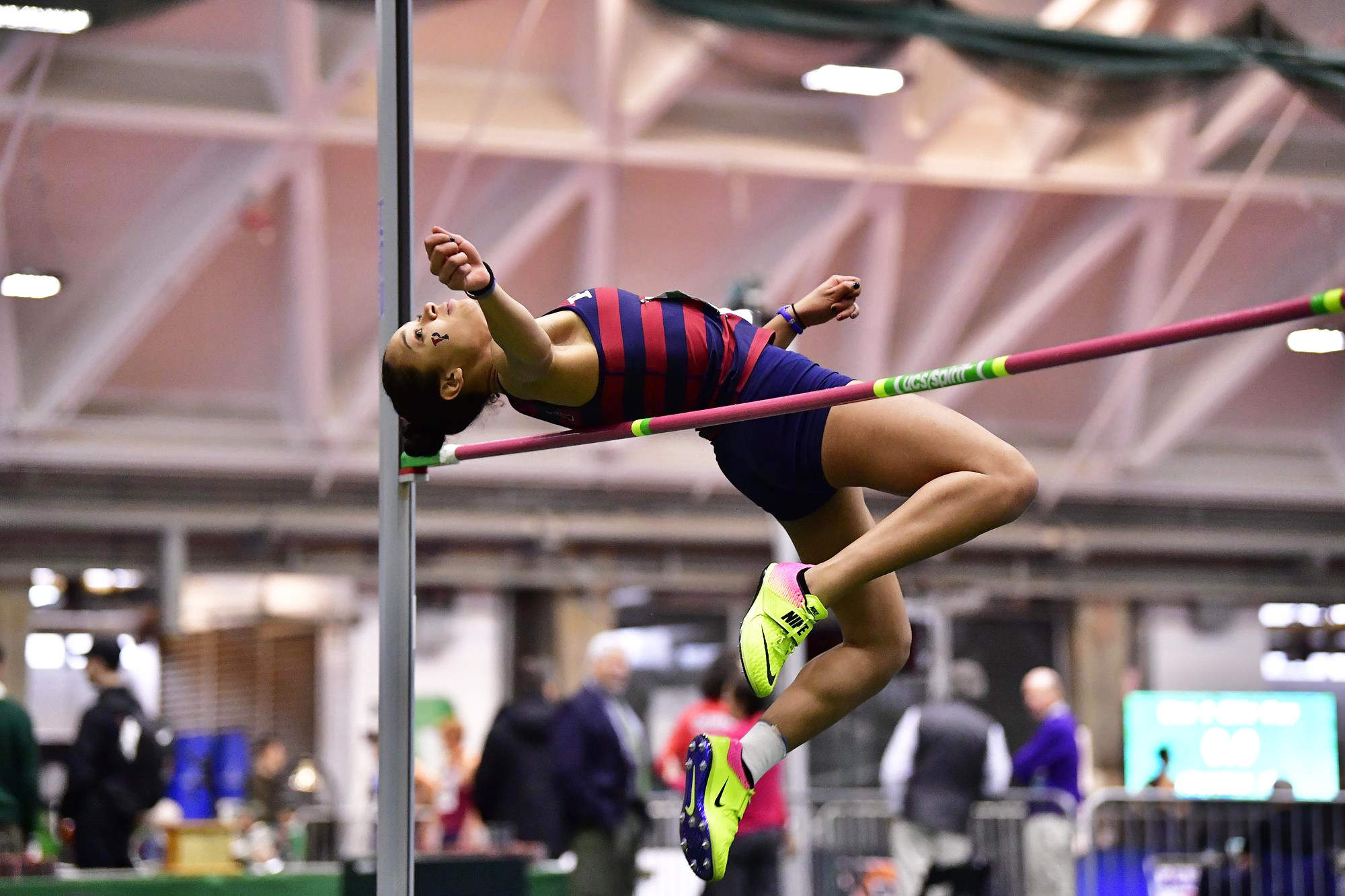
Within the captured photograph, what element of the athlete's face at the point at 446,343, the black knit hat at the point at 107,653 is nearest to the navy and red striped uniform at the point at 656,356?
the athlete's face at the point at 446,343

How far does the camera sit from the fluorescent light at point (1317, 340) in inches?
453

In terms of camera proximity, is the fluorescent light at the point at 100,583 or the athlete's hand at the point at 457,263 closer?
the athlete's hand at the point at 457,263

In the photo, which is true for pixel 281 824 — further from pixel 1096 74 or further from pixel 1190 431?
pixel 1190 431

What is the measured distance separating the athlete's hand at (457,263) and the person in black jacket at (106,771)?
13.4 feet

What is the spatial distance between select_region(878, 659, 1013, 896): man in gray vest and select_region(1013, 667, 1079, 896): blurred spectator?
504 mm

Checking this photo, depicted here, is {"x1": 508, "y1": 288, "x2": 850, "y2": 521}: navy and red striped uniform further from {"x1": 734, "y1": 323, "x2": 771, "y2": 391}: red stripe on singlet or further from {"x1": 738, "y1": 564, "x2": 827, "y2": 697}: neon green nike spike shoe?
{"x1": 738, "y1": 564, "x2": 827, "y2": 697}: neon green nike spike shoe

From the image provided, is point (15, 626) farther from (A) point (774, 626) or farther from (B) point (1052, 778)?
(A) point (774, 626)

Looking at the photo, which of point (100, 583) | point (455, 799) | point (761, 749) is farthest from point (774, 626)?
point (100, 583)

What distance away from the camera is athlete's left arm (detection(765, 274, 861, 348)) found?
298 centimetres

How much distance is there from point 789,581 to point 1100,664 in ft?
40.8

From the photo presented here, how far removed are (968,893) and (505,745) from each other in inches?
79.0

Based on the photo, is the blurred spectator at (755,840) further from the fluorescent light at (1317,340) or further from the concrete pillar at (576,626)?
the concrete pillar at (576,626)

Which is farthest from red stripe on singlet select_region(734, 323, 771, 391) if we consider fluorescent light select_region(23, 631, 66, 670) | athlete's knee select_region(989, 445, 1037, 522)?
fluorescent light select_region(23, 631, 66, 670)

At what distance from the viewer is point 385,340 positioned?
318 cm
